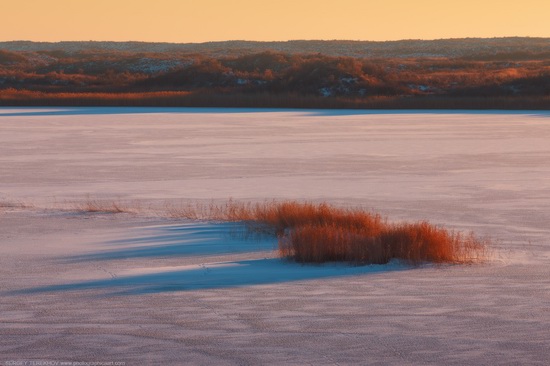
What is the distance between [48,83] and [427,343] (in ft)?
206

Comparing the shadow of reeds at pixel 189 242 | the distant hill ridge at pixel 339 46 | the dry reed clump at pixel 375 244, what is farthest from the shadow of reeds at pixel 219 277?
the distant hill ridge at pixel 339 46

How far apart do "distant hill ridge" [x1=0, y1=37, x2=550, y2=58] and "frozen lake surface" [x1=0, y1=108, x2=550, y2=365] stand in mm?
130484

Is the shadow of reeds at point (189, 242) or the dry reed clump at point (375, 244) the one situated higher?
the dry reed clump at point (375, 244)

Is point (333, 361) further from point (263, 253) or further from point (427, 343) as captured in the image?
point (263, 253)

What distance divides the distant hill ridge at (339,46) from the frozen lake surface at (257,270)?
130484 millimetres

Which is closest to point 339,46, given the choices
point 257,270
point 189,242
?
point 189,242

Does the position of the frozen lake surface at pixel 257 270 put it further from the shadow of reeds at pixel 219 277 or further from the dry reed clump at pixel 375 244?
the dry reed clump at pixel 375 244

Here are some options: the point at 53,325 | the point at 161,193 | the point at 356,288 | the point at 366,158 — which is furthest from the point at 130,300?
the point at 366,158

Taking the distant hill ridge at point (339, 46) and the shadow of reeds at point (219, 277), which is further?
the distant hill ridge at point (339, 46)

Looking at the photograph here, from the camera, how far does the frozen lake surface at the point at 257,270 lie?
5.95 m

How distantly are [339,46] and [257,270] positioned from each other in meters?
163

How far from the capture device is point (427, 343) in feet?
19.5

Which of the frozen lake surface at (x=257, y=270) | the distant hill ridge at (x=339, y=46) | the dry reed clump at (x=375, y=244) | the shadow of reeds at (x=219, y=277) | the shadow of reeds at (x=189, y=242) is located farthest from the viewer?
the distant hill ridge at (x=339, y=46)

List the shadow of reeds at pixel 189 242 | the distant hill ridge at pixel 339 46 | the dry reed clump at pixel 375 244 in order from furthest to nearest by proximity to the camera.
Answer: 1. the distant hill ridge at pixel 339 46
2. the shadow of reeds at pixel 189 242
3. the dry reed clump at pixel 375 244
